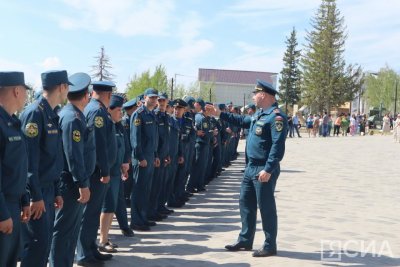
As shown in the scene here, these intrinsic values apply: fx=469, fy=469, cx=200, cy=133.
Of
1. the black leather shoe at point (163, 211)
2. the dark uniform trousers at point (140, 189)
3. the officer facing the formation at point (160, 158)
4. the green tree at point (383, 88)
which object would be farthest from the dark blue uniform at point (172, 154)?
the green tree at point (383, 88)

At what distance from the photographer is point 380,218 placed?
8.68 meters

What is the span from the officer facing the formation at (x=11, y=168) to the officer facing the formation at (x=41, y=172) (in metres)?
0.28

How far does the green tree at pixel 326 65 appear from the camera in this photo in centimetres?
6319

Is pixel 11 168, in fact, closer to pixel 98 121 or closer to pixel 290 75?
pixel 98 121

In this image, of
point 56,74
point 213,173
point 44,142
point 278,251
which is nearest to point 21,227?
point 44,142

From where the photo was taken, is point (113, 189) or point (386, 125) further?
point (386, 125)

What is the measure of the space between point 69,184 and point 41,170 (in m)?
0.55

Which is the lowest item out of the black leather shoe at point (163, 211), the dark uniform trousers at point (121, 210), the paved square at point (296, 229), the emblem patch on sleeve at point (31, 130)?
the paved square at point (296, 229)

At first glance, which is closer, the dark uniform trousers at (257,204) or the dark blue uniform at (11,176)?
the dark blue uniform at (11,176)

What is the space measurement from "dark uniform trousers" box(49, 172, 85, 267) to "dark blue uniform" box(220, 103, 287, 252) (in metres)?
2.46

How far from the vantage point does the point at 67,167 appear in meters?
4.59

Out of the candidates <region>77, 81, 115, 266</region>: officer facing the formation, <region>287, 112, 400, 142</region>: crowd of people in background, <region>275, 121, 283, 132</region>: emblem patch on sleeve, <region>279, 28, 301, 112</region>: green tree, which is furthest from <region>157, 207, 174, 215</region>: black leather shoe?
<region>279, 28, 301, 112</region>: green tree

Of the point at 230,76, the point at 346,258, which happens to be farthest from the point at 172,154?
the point at 230,76

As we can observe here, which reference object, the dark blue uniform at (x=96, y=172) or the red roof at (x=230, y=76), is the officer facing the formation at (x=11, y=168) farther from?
the red roof at (x=230, y=76)
